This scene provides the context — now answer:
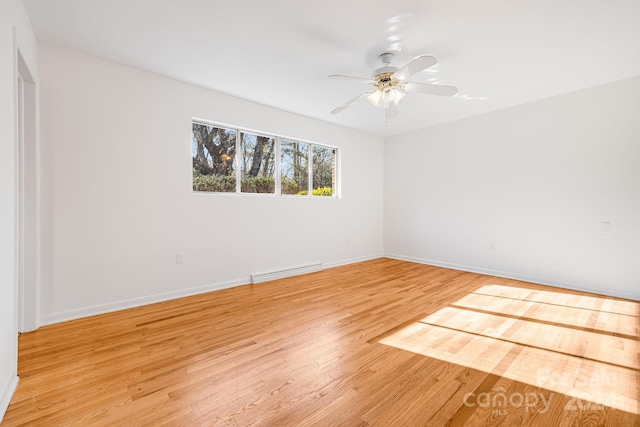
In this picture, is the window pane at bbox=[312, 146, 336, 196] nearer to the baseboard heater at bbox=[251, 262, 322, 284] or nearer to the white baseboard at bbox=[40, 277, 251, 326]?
the baseboard heater at bbox=[251, 262, 322, 284]

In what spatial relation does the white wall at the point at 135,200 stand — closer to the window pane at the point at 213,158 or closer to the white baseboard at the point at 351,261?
the window pane at the point at 213,158

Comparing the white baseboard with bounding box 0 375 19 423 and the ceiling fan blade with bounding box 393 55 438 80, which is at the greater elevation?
the ceiling fan blade with bounding box 393 55 438 80

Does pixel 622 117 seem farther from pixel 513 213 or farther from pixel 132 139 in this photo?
pixel 132 139

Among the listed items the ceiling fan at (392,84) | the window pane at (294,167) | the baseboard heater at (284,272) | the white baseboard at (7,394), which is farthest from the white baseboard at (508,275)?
the white baseboard at (7,394)

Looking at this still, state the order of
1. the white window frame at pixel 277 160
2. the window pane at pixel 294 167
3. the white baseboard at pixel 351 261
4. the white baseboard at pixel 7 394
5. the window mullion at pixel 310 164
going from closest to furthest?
the white baseboard at pixel 7 394, the white window frame at pixel 277 160, the window pane at pixel 294 167, the window mullion at pixel 310 164, the white baseboard at pixel 351 261

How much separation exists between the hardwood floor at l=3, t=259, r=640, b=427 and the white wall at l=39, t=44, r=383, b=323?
1.29 ft

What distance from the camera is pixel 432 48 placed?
2588mm

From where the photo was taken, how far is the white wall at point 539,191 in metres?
3.31

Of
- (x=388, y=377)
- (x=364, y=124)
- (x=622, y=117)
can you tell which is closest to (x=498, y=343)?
(x=388, y=377)

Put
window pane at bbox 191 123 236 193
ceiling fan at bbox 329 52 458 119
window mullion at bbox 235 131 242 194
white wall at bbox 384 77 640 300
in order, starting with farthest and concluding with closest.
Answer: window mullion at bbox 235 131 242 194, window pane at bbox 191 123 236 193, white wall at bbox 384 77 640 300, ceiling fan at bbox 329 52 458 119

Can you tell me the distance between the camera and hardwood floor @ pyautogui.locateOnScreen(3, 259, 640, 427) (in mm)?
1426

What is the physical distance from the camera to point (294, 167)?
180 inches

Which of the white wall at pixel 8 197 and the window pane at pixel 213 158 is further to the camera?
the window pane at pixel 213 158

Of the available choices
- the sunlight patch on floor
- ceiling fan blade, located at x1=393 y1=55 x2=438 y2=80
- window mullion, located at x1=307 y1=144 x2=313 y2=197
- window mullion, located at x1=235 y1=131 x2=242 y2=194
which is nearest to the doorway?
window mullion, located at x1=235 y1=131 x2=242 y2=194
